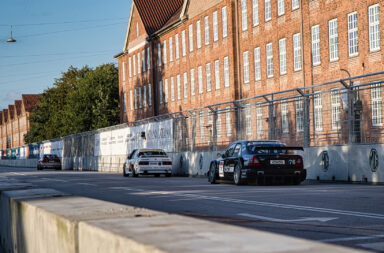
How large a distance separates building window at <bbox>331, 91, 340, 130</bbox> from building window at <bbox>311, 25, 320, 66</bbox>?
56.0ft

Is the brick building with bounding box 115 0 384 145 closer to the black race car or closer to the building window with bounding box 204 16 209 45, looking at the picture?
the building window with bounding box 204 16 209 45

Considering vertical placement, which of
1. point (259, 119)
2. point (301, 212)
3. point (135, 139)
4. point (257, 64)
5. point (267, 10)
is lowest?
point (301, 212)

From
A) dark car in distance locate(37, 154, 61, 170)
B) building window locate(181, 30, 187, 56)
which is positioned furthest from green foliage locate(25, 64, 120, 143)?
building window locate(181, 30, 187, 56)

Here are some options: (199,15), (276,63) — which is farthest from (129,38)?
(276,63)

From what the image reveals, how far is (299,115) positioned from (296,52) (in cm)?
1782

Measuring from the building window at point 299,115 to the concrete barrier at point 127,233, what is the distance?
19.3 metres

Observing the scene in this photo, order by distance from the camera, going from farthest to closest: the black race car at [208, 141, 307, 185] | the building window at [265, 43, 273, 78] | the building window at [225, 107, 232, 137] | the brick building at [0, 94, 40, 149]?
the brick building at [0, 94, 40, 149]
the building window at [265, 43, 273, 78]
the building window at [225, 107, 232, 137]
the black race car at [208, 141, 307, 185]

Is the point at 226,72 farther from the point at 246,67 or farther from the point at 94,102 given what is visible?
the point at 94,102

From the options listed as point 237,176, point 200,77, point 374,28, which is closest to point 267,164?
point 237,176

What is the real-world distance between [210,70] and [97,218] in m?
51.2

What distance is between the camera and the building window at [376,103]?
20.9 meters

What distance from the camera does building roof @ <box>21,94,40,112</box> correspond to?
518 feet

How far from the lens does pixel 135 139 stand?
160ft

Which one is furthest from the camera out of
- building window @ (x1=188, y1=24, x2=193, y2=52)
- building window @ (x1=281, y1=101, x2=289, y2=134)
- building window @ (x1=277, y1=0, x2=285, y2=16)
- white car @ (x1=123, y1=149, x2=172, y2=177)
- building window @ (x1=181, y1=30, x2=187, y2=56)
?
building window @ (x1=181, y1=30, x2=187, y2=56)
